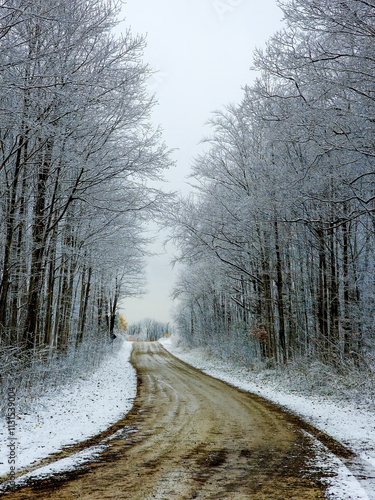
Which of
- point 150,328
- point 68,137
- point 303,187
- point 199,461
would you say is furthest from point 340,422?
point 150,328

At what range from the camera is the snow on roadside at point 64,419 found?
18.8ft

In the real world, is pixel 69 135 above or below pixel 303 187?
above

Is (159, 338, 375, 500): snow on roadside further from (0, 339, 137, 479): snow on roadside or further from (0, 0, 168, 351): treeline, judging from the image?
(0, 0, 168, 351): treeline

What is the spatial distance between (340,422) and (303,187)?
5.63 metres

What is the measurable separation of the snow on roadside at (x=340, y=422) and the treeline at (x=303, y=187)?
6.54 feet

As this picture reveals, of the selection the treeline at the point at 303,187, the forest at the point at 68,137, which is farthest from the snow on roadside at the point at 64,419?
the treeline at the point at 303,187

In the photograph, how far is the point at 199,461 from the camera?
5.20m

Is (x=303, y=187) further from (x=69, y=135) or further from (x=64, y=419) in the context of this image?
(x=64, y=419)

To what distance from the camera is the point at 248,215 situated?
14.7m

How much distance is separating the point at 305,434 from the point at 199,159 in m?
13.5

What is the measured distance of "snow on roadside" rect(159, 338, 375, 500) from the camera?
4.28m

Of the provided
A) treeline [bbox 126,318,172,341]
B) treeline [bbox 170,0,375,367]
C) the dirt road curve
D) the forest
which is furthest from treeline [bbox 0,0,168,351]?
treeline [bbox 126,318,172,341]

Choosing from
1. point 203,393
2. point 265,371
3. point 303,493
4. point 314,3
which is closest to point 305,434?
point 303,493

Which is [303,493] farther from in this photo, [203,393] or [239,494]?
[203,393]
